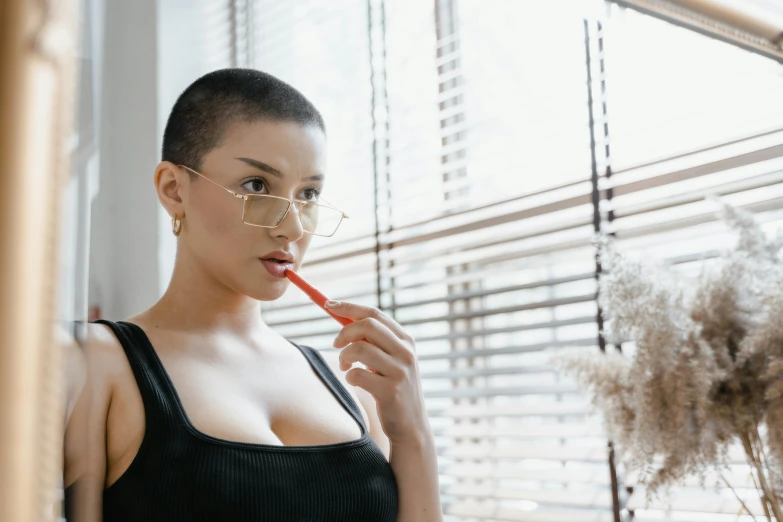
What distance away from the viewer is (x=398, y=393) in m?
0.86

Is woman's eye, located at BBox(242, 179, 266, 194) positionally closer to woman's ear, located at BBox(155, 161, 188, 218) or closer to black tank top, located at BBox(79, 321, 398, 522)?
woman's ear, located at BBox(155, 161, 188, 218)

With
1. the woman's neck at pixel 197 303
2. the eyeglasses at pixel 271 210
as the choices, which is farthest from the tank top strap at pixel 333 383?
the eyeglasses at pixel 271 210

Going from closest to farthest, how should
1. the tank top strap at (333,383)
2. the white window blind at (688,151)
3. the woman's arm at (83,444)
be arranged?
1. the woman's arm at (83,444)
2. the tank top strap at (333,383)
3. the white window blind at (688,151)

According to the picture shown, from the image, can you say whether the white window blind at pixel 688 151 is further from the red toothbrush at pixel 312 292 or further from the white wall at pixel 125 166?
the white wall at pixel 125 166

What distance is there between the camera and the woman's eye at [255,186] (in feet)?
2.77

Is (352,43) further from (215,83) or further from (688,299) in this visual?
(688,299)

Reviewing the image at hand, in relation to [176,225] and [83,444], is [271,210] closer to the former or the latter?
[176,225]

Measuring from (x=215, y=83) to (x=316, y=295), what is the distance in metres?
0.30

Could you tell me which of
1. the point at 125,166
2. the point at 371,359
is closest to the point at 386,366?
the point at 371,359

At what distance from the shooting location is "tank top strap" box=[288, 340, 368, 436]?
98 centimetres

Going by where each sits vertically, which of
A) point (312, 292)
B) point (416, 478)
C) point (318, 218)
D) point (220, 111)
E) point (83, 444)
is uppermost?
point (220, 111)

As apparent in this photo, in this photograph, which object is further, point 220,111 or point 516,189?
point 516,189

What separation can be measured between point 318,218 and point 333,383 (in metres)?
0.26

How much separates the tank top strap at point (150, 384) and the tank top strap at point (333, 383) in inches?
10.4
